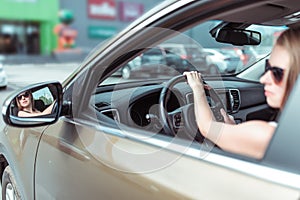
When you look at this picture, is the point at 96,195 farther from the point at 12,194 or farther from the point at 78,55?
the point at 78,55

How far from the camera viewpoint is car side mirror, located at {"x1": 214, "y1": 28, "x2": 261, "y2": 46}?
2109mm

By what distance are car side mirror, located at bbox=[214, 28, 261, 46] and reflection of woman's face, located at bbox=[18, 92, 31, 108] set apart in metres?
1.10

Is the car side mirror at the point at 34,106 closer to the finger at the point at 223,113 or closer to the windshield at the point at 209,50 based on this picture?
the windshield at the point at 209,50

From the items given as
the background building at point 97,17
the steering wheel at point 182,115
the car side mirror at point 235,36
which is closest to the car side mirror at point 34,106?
the steering wheel at point 182,115

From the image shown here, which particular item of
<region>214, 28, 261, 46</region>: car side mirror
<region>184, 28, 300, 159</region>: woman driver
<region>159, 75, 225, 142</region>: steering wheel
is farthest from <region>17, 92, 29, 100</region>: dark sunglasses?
<region>214, 28, 261, 46</region>: car side mirror

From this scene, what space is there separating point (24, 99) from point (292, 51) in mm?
1330

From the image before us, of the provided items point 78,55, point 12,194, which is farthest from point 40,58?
point 12,194

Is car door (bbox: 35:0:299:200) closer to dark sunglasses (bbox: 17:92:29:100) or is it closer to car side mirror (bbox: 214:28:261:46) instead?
dark sunglasses (bbox: 17:92:29:100)

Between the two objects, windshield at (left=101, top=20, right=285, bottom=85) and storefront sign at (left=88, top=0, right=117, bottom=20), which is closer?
windshield at (left=101, top=20, right=285, bottom=85)

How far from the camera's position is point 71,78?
1938mm

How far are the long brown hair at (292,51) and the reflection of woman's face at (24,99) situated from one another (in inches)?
49.4

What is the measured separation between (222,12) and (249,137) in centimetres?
46

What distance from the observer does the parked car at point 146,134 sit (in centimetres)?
113

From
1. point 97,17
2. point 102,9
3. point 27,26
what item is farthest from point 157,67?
point 102,9
